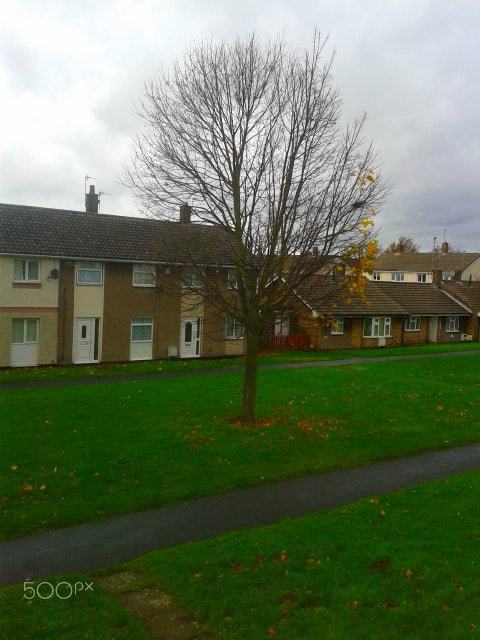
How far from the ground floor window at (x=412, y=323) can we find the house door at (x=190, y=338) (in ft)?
57.5

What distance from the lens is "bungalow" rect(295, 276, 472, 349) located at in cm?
3544

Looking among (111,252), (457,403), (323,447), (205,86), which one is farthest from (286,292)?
(111,252)

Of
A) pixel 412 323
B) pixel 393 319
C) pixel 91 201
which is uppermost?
pixel 91 201

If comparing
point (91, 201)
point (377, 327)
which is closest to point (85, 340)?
point (91, 201)

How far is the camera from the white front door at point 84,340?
26.2m

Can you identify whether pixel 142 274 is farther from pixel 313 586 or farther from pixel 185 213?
pixel 313 586

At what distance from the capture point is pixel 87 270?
86.5ft

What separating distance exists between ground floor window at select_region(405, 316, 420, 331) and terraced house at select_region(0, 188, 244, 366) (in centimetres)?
1725

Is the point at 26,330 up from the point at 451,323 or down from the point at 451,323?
down

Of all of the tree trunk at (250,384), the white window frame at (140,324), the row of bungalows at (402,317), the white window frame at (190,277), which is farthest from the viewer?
the row of bungalows at (402,317)

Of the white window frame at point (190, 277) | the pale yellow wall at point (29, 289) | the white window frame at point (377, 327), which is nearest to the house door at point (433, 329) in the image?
the white window frame at point (377, 327)

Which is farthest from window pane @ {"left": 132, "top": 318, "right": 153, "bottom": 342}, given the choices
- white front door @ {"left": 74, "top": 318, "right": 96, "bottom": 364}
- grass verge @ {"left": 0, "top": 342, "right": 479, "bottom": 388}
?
white front door @ {"left": 74, "top": 318, "right": 96, "bottom": 364}

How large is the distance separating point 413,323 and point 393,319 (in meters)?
3.07

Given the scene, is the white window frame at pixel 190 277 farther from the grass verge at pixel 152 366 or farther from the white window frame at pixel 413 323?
the white window frame at pixel 413 323
